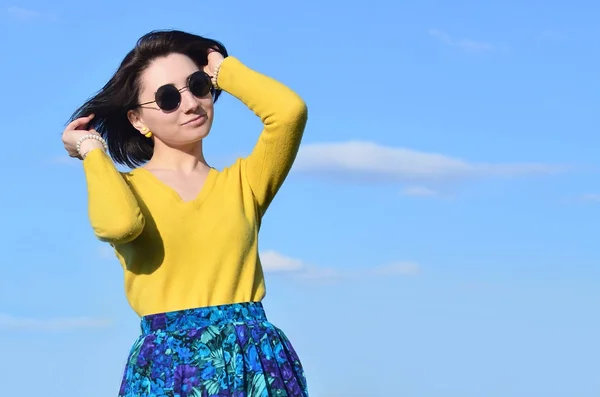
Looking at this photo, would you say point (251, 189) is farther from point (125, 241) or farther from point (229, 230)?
point (125, 241)

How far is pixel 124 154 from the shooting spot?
17.2 feet

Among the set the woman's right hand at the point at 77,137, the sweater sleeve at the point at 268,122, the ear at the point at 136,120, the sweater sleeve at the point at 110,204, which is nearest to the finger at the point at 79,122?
the woman's right hand at the point at 77,137

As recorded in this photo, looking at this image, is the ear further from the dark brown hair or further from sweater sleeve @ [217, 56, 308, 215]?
sweater sleeve @ [217, 56, 308, 215]

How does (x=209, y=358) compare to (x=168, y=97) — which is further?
(x=168, y=97)

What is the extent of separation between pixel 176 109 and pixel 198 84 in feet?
0.45

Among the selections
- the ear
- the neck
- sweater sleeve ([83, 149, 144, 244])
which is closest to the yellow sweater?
sweater sleeve ([83, 149, 144, 244])

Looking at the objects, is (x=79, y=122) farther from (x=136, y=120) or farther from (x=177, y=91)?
(x=177, y=91)

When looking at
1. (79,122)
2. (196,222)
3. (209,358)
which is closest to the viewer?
(209,358)

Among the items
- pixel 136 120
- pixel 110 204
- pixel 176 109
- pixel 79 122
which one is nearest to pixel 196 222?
pixel 110 204

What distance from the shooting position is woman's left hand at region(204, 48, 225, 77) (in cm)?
509

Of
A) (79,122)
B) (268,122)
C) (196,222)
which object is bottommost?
(196,222)

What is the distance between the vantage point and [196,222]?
189 inches

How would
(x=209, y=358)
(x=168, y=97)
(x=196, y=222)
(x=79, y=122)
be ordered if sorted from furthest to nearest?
(x=79, y=122)
(x=168, y=97)
(x=196, y=222)
(x=209, y=358)

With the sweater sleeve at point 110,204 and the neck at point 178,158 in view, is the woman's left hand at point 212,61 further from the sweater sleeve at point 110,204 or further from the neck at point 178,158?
the sweater sleeve at point 110,204
